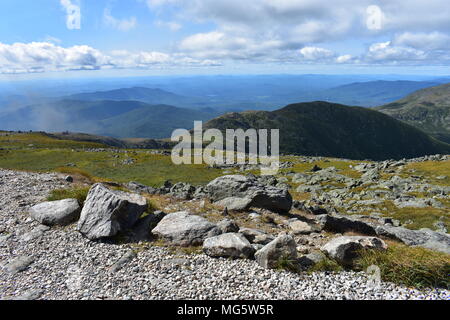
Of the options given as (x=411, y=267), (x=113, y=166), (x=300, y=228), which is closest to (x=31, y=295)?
(x=300, y=228)

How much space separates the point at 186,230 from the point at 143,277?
4010mm

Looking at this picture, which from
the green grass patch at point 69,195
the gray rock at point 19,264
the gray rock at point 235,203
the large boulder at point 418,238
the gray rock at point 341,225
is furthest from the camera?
the gray rock at point 235,203

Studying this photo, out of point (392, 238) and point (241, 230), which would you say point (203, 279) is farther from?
point (392, 238)

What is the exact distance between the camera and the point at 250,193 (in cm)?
2614

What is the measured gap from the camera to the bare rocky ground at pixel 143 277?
1169 centimetres

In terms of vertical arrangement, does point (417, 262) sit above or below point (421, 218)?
above

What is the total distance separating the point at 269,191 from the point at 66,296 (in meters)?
18.7

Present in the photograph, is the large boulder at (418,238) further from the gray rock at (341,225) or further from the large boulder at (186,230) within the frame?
the large boulder at (186,230)

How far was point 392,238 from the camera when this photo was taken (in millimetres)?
21266

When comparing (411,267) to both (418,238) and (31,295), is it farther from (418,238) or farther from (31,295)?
(31,295)

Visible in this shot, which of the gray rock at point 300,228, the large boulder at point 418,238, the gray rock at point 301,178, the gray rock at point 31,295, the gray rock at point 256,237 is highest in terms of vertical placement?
the gray rock at point 256,237

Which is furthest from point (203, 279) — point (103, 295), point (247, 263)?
point (103, 295)

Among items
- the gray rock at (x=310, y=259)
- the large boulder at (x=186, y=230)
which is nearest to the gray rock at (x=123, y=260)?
the large boulder at (x=186, y=230)

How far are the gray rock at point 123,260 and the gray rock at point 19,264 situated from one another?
479 cm
